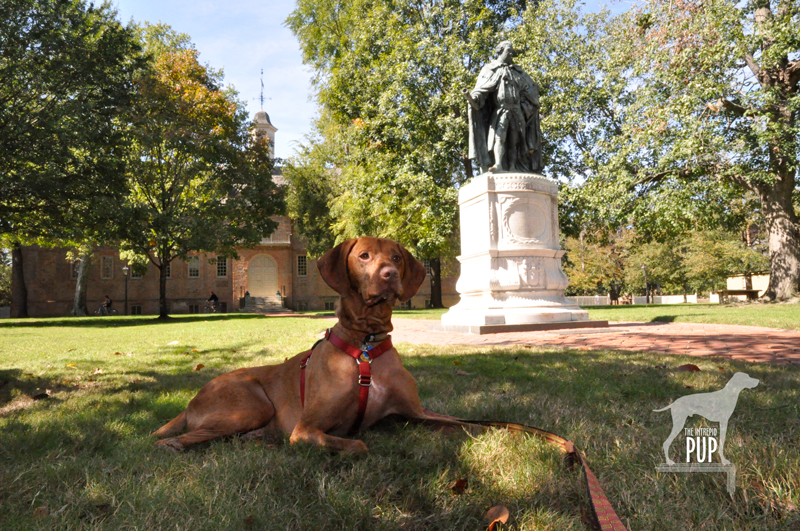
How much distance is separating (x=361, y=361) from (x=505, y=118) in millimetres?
9003

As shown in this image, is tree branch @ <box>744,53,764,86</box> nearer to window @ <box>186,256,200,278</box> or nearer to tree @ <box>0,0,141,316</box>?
tree @ <box>0,0,141,316</box>

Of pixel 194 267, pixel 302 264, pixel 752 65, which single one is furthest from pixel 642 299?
pixel 194 267

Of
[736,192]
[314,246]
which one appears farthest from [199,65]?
[736,192]

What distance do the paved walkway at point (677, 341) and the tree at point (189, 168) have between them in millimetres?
16212

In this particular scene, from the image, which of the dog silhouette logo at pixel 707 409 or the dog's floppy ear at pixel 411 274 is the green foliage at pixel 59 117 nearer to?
the dog's floppy ear at pixel 411 274

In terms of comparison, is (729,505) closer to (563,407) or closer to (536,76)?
(563,407)

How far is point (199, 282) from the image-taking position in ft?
134

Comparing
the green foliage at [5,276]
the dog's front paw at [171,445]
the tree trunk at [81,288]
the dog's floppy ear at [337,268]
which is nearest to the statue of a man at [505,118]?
the dog's floppy ear at [337,268]

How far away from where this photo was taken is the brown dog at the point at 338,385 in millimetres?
2328

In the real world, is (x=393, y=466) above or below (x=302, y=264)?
below

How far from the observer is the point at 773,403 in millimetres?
3025

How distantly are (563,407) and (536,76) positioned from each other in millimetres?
18779

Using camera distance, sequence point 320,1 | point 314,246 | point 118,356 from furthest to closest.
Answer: point 314,246
point 320,1
point 118,356

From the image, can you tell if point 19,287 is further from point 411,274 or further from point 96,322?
point 411,274
